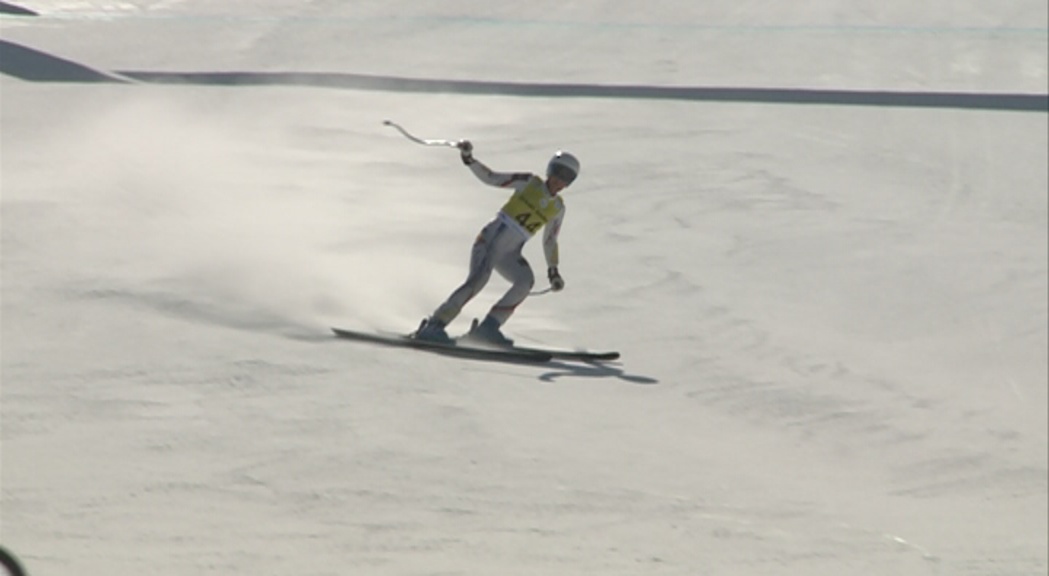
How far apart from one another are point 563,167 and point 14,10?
1255 centimetres

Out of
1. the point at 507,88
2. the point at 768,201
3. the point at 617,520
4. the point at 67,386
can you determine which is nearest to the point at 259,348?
the point at 67,386

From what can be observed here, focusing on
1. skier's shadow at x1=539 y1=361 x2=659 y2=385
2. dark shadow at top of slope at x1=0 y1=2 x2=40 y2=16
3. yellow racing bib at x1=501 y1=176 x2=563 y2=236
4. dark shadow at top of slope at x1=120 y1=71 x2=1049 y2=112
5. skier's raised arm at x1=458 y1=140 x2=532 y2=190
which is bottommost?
skier's shadow at x1=539 y1=361 x2=659 y2=385

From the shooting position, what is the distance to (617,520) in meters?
9.97

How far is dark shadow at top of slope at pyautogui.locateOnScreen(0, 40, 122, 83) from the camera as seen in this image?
19.6m

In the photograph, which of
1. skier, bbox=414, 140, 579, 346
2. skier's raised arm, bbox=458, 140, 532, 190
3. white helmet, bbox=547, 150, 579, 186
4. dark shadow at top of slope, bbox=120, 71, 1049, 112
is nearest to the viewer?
skier's raised arm, bbox=458, 140, 532, 190

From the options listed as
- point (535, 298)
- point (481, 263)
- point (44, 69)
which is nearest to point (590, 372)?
point (481, 263)

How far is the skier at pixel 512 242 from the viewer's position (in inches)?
470

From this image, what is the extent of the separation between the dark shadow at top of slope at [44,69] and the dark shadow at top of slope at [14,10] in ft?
7.43

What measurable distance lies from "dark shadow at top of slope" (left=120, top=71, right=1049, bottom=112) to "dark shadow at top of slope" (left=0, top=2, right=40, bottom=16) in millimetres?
3344

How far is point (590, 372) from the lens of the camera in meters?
12.8

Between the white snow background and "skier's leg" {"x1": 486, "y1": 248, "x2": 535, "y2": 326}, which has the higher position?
"skier's leg" {"x1": 486, "y1": 248, "x2": 535, "y2": 326}

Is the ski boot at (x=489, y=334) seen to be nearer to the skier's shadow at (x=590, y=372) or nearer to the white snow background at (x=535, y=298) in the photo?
the white snow background at (x=535, y=298)

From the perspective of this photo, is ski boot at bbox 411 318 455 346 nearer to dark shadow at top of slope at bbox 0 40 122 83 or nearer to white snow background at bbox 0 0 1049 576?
white snow background at bbox 0 0 1049 576

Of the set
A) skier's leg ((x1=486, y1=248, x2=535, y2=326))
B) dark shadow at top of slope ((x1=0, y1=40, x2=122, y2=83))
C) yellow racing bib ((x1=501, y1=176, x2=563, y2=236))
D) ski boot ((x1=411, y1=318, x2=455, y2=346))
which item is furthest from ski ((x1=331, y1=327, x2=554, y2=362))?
dark shadow at top of slope ((x1=0, y1=40, x2=122, y2=83))
